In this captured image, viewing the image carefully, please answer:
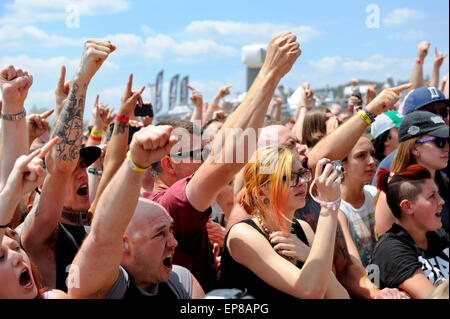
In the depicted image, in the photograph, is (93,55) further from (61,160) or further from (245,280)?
(245,280)

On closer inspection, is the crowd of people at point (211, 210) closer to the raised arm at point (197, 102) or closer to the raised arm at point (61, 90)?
the raised arm at point (61, 90)

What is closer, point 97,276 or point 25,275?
point 97,276

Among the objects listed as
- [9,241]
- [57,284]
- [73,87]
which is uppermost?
[73,87]

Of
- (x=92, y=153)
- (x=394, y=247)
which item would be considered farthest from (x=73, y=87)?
(x=394, y=247)

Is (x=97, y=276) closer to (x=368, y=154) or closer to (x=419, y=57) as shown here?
(x=368, y=154)

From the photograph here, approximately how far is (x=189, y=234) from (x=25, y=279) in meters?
0.81

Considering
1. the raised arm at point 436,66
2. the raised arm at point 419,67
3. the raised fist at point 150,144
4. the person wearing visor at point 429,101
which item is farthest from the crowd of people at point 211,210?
the raised arm at point 436,66

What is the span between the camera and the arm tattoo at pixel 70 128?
2492 mm

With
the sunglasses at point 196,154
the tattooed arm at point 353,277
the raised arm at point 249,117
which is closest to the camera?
the raised arm at point 249,117

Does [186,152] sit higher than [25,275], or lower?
higher

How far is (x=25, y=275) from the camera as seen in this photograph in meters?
2.06

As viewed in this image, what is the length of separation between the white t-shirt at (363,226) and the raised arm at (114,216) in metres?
2.01

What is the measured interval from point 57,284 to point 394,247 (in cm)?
198
